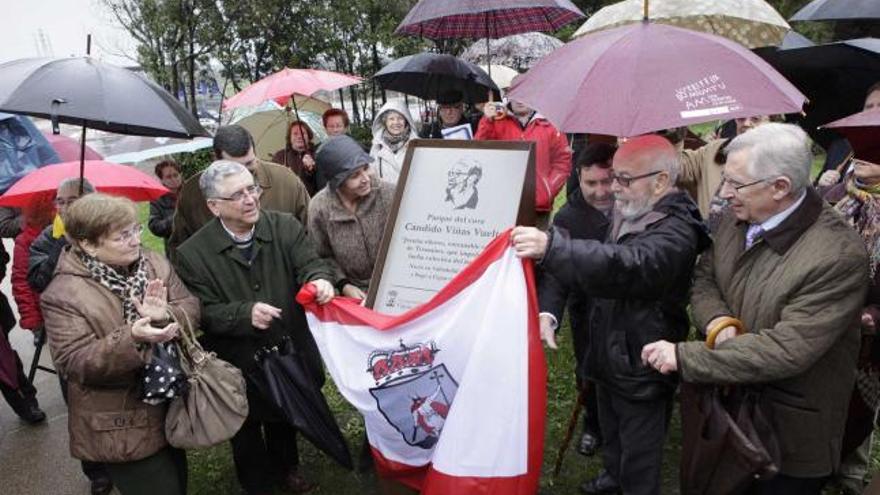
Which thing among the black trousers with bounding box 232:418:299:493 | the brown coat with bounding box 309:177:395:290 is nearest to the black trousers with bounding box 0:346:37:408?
the black trousers with bounding box 232:418:299:493

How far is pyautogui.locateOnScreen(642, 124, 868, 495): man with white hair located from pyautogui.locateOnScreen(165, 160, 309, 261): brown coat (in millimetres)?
2487

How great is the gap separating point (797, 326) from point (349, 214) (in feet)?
7.28

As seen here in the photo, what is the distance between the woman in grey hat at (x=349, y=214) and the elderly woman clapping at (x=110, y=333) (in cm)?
99

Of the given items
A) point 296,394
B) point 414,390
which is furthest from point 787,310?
point 296,394

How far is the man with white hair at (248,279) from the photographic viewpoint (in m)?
3.01

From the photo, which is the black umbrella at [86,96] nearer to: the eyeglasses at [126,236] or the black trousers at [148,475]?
the eyeglasses at [126,236]

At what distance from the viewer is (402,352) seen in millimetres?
2771

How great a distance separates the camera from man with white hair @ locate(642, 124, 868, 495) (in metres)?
2.13

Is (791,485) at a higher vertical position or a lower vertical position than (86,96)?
Answer: lower

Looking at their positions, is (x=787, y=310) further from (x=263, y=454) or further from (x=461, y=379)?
(x=263, y=454)

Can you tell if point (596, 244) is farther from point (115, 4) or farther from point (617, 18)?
point (115, 4)

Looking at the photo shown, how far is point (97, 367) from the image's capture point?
2.45m

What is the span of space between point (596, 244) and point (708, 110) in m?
0.62

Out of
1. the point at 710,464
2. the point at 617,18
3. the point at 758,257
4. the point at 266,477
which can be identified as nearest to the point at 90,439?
the point at 266,477
